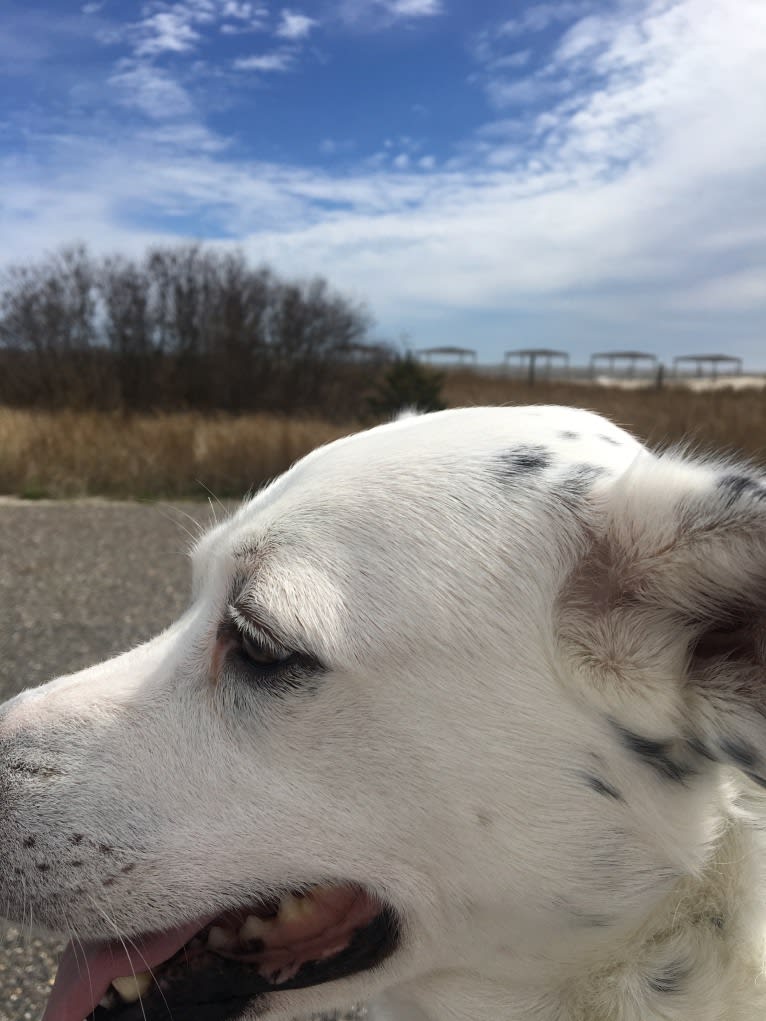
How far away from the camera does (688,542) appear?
4.19 ft

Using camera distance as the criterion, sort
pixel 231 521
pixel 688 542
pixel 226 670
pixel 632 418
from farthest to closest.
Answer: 1. pixel 632 418
2. pixel 231 521
3. pixel 226 670
4. pixel 688 542

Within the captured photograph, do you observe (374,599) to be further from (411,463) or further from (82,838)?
(82,838)

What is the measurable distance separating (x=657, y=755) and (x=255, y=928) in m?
0.77

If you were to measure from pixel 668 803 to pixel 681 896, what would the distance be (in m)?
0.24

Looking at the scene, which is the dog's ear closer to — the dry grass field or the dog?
the dog

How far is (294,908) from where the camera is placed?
1.44 meters

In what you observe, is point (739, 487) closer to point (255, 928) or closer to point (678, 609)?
point (678, 609)

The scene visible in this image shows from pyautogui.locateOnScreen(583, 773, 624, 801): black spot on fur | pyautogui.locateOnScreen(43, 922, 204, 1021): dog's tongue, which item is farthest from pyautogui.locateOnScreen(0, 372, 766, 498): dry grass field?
pyautogui.locateOnScreen(583, 773, 624, 801): black spot on fur

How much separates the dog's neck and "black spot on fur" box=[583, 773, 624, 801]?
0.26 metres

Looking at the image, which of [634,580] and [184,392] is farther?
[184,392]

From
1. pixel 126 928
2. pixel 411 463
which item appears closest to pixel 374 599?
pixel 411 463

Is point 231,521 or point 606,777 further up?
point 231,521

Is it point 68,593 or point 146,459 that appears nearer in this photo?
point 68,593

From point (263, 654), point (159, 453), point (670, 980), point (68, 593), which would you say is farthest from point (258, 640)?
point (159, 453)
